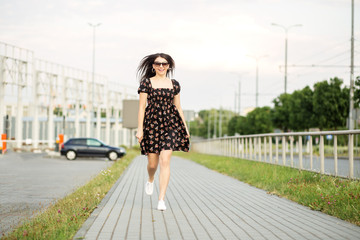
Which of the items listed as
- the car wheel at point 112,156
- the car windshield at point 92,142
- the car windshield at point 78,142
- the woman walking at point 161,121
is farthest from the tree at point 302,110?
the woman walking at point 161,121

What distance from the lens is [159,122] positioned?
24.9ft

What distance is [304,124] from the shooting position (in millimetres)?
49875

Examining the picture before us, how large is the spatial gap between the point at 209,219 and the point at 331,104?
130 feet

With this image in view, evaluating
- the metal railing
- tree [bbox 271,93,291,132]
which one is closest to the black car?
the metal railing

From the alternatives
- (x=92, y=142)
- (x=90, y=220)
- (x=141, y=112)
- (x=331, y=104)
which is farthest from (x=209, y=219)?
(x=331, y=104)

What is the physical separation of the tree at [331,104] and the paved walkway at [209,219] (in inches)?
1437

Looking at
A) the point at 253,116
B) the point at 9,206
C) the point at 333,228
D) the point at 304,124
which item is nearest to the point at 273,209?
the point at 333,228

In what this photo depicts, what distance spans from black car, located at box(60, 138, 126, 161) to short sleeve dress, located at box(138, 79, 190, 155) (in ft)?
84.5

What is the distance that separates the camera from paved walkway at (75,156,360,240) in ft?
18.7

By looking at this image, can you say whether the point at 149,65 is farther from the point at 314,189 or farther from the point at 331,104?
the point at 331,104

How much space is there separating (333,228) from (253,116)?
72994mm

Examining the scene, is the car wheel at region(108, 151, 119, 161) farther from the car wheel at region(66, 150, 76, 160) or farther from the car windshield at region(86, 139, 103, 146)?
the car wheel at region(66, 150, 76, 160)

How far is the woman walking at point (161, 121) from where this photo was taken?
24.7ft

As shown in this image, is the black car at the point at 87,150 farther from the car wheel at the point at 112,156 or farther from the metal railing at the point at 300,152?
the metal railing at the point at 300,152
